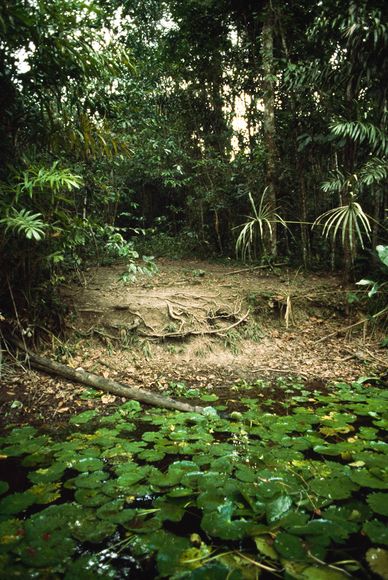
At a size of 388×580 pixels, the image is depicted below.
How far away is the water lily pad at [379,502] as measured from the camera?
5.00 ft

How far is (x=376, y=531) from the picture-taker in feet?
4.58

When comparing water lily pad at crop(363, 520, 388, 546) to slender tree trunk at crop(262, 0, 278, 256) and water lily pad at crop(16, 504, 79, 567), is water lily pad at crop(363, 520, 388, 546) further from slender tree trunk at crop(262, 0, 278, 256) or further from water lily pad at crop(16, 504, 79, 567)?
slender tree trunk at crop(262, 0, 278, 256)

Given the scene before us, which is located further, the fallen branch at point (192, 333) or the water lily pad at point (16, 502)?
the fallen branch at point (192, 333)

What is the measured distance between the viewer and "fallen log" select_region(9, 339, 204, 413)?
9.48 feet

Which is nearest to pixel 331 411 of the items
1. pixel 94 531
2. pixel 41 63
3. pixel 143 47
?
pixel 94 531

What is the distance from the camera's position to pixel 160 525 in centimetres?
147

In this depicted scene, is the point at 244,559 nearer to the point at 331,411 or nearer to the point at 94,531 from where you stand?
the point at 94,531

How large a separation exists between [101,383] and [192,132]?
23.1 feet

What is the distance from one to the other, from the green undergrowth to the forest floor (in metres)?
0.77

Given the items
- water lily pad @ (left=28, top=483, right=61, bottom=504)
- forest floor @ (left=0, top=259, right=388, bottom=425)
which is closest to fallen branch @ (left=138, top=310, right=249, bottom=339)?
forest floor @ (left=0, top=259, right=388, bottom=425)

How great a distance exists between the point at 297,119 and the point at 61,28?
14.6ft

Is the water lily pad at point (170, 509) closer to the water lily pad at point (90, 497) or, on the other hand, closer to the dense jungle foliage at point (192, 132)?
the water lily pad at point (90, 497)

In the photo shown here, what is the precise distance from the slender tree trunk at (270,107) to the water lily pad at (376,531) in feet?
15.8

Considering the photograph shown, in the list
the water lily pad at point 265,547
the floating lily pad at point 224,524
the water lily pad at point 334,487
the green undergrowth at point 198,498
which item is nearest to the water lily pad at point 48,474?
the green undergrowth at point 198,498
